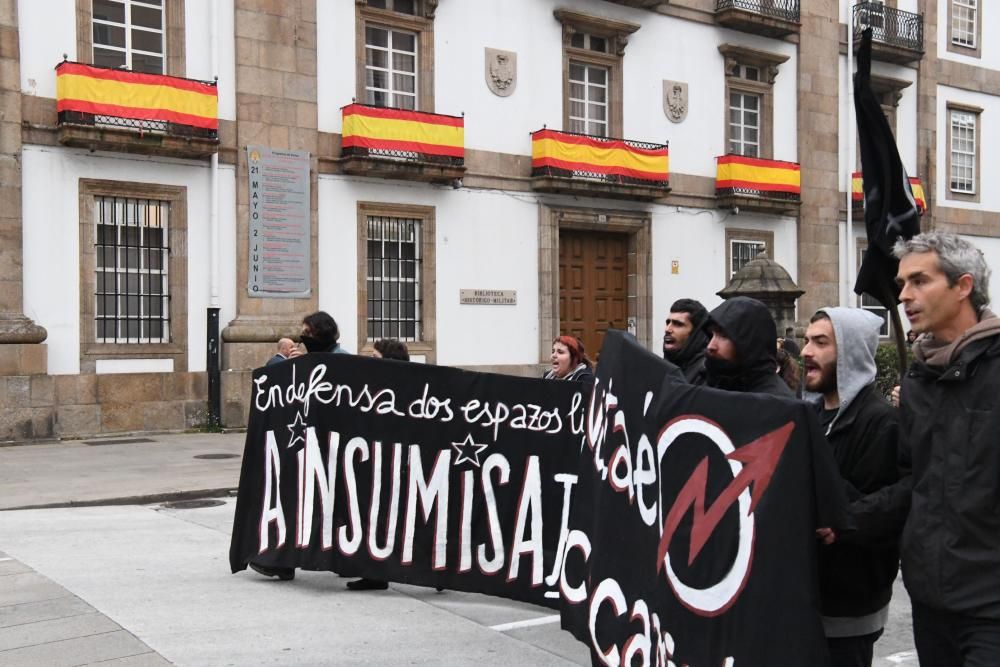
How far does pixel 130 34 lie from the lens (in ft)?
52.4

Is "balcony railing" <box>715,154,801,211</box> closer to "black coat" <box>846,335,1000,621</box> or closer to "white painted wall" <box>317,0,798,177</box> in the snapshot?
"white painted wall" <box>317,0,798,177</box>

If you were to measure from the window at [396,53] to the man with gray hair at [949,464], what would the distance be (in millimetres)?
15815

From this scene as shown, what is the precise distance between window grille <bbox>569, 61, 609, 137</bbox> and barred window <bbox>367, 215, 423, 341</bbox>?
4.32m

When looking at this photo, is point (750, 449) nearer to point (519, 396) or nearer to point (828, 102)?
point (519, 396)

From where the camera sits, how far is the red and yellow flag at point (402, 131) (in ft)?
57.1

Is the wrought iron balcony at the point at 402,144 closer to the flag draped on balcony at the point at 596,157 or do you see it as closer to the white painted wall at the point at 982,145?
the flag draped on balcony at the point at 596,157

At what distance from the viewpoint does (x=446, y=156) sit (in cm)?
1834

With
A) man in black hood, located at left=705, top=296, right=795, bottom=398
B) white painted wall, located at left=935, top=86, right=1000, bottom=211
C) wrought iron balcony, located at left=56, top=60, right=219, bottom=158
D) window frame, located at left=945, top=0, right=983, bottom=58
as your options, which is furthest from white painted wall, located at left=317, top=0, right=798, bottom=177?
man in black hood, located at left=705, top=296, right=795, bottom=398

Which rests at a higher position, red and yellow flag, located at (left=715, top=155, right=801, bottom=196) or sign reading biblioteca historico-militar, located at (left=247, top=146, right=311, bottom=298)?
red and yellow flag, located at (left=715, top=155, right=801, bottom=196)

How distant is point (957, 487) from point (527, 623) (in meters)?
3.37

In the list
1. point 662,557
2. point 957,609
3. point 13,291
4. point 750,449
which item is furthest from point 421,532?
point 13,291

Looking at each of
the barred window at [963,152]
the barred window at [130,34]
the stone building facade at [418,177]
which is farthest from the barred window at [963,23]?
the barred window at [130,34]

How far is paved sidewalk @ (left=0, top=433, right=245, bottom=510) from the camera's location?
10.5 m

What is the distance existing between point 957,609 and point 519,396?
3.47 meters
